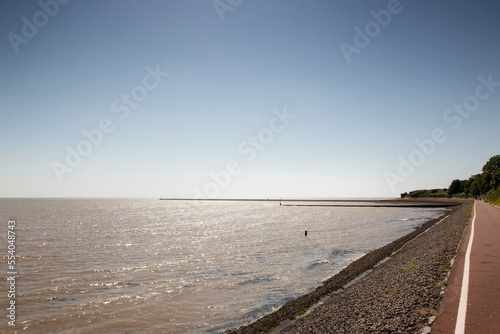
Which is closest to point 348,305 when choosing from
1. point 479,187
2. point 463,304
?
point 463,304

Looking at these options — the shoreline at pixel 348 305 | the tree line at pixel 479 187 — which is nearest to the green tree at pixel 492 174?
the tree line at pixel 479 187

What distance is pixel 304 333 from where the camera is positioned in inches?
358

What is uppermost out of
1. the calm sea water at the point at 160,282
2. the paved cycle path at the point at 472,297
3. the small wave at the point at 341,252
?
the paved cycle path at the point at 472,297

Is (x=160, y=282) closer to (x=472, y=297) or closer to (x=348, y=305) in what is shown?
(x=348, y=305)

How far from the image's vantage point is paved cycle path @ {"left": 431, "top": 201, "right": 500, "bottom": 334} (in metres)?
7.07

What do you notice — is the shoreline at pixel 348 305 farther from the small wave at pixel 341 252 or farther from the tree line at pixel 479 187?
the tree line at pixel 479 187

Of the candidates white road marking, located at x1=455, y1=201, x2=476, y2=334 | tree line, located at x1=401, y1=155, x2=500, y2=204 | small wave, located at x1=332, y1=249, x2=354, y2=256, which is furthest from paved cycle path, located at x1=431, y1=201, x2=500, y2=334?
tree line, located at x1=401, y1=155, x2=500, y2=204

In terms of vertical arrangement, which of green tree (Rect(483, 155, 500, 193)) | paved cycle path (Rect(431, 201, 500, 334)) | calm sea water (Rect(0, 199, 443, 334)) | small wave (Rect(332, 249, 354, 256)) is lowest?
small wave (Rect(332, 249, 354, 256))

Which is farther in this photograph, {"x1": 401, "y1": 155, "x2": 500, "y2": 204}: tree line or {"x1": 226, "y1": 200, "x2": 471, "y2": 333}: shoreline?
{"x1": 401, "y1": 155, "x2": 500, "y2": 204}: tree line

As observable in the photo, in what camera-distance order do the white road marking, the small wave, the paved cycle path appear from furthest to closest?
the small wave, the paved cycle path, the white road marking

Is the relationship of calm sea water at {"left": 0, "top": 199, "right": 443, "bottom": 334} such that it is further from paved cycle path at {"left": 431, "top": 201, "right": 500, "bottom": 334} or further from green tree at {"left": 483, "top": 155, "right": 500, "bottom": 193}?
green tree at {"left": 483, "top": 155, "right": 500, "bottom": 193}

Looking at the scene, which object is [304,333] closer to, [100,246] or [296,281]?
[296,281]

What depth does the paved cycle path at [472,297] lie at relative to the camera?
7074mm

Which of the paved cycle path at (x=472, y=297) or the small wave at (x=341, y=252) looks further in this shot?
the small wave at (x=341, y=252)
